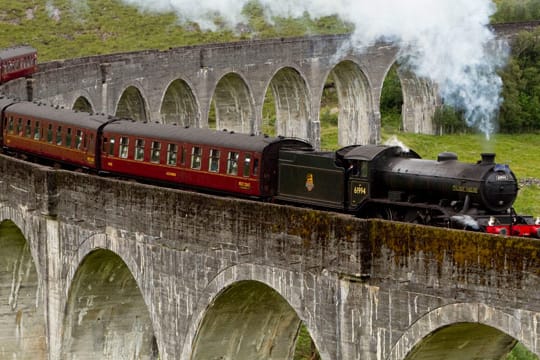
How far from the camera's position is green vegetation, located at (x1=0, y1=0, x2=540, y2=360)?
6912 cm

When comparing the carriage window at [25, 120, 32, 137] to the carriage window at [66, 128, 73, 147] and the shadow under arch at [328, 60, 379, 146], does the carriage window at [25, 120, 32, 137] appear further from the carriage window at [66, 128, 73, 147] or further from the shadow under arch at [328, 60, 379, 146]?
the shadow under arch at [328, 60, 379, 146]

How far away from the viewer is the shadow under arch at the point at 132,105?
188 feet

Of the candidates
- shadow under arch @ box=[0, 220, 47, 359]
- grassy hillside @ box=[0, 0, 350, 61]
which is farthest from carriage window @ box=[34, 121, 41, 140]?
grassy hillside @ box=[0, 0, 350, 61]

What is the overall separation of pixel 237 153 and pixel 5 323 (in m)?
9.85

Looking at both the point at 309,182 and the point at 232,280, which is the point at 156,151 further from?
the point at 232,280

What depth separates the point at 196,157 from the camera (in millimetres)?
32094

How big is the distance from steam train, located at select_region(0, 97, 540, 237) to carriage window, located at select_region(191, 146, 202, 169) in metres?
0.02

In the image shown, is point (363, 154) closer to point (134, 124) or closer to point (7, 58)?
point (134, 124)

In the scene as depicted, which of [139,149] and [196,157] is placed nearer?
[196,157]

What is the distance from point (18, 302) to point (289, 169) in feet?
35.4

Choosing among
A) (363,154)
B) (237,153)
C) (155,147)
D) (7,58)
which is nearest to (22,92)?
(7,58)

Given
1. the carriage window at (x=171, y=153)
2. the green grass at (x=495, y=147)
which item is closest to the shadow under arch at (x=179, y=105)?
the green grass at (x=495, y=147)

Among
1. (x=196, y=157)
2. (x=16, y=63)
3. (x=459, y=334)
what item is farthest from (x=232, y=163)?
(x=16, y=63)

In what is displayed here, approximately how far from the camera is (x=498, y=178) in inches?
1018
